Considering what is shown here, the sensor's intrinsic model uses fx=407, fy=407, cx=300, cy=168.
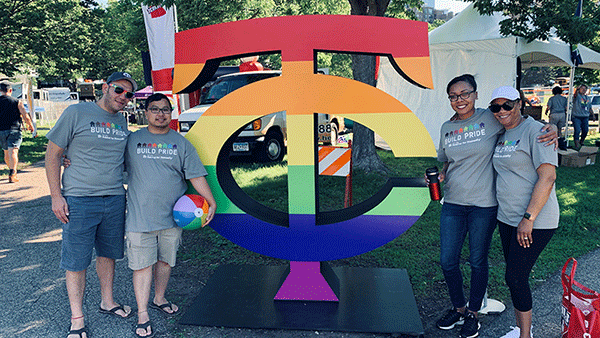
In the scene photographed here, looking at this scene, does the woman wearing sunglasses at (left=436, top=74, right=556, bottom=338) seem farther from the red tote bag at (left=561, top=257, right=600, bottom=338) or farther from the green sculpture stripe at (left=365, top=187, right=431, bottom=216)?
the red tote bag at (left=561, top=257, right=600, bottom=338)

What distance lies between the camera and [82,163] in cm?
305

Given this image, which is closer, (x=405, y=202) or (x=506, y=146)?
(x=506, y=146)

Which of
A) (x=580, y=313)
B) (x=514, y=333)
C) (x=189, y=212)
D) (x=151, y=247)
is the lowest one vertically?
(x=514, y=333)

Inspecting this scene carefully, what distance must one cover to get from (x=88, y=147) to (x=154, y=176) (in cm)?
52

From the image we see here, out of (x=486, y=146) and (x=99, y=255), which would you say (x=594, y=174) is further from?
(x=99, y=255)

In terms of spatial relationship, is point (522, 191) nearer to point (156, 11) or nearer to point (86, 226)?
point (86, 226)

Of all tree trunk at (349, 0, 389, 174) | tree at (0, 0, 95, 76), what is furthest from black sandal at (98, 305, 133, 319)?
tree at (0, 0, 95, 76)

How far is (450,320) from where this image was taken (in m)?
3.28

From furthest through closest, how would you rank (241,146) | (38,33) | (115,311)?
(38,33), (241,146), (115,311)

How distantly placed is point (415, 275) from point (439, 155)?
150 cm

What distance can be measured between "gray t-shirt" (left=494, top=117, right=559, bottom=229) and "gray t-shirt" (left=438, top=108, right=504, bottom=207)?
101 mm

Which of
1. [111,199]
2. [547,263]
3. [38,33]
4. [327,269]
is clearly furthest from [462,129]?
[38,33]

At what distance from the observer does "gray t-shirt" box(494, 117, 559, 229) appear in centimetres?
263

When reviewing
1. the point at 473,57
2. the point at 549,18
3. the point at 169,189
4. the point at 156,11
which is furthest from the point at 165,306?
the point at 473,57
